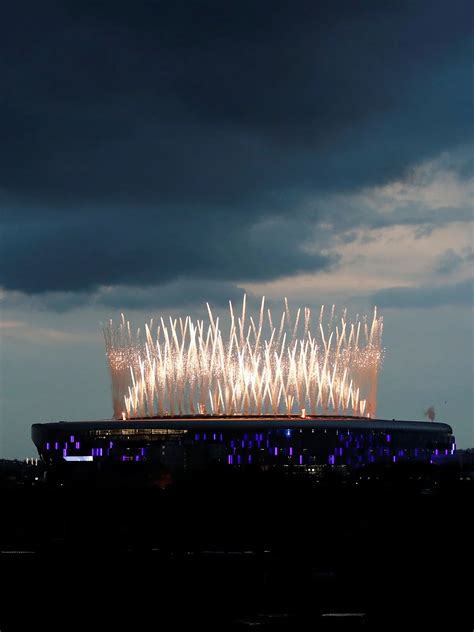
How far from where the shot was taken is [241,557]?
92.6 m

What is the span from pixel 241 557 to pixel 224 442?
66.0 m

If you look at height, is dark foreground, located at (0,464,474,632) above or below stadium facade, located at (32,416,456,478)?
below

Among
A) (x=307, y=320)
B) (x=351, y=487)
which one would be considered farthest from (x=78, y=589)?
(x=351, y=487)

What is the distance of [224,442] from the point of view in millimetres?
158625

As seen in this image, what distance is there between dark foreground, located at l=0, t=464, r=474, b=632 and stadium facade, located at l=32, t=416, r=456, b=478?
3402 millimetres

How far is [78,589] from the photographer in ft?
237

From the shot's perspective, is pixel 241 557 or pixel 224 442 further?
pixel 224 442

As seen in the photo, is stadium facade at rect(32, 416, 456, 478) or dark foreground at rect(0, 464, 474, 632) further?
stadium facade at rect(32, 416, 456, 478)

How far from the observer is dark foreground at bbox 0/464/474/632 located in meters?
61.7

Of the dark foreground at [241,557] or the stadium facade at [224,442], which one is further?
the stadium facade at [224,442]

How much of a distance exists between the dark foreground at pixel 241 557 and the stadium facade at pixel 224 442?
11.2 feet

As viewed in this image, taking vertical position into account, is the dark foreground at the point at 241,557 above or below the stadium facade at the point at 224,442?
below

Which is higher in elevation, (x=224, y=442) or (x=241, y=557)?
(x=224, y=442)

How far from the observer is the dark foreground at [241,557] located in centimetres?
6166
